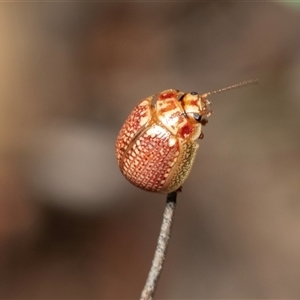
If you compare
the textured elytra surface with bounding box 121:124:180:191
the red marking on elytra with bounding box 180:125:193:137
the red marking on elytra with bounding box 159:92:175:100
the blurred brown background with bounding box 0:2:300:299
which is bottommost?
the textured elytra surface with bounding box 121:124:180:191

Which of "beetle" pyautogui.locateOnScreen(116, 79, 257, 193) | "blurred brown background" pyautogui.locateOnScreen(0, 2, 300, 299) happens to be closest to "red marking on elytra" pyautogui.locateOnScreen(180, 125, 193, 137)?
"beetle" pyautogui.locateOnScreen(116, 79, 257, 193)

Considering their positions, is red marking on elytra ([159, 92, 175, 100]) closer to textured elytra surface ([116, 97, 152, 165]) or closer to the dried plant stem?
textured elytra surface ([116, 97, 152, 165])

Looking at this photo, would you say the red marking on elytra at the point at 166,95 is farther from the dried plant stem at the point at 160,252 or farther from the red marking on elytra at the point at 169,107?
the dried plant stem at the point at 160,252

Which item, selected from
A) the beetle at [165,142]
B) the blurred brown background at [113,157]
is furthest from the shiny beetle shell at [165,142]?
the blurred brown background at [113,157]

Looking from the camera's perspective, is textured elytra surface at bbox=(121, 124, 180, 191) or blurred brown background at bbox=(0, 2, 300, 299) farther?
blurred brown background at bbox=(0, 2, 300, 299)

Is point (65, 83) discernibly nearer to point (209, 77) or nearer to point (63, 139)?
point (63, 139)
